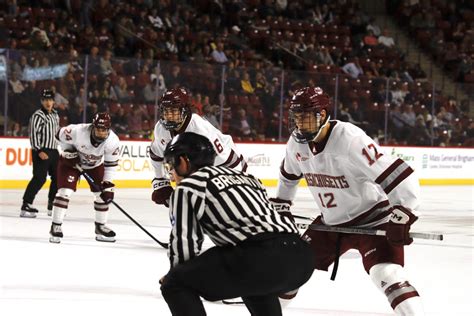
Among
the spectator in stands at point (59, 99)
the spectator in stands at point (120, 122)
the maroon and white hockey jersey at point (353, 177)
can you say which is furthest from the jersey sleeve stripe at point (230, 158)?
the spectator in stands at point (120, 122)

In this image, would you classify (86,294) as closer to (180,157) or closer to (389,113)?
(180,157)

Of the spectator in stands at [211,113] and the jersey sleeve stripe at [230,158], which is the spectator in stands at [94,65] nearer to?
the spectator in stands at [211,113]

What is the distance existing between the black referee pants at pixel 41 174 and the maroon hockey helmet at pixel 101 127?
2.10 meters

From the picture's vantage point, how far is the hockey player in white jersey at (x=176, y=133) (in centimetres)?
652

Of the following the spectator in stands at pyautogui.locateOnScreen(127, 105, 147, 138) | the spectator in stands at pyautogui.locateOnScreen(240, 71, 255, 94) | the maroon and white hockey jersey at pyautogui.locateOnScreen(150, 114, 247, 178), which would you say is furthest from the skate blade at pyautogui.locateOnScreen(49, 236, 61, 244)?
the spectator in stands at pyautogui.locateOnScreen(240, 71, 255, 94)

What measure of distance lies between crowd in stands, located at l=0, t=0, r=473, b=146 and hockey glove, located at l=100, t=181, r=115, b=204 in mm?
→ 5169

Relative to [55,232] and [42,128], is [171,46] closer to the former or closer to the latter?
[42,128]

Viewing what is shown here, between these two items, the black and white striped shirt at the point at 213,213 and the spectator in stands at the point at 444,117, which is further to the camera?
the spectator in stands at the point at 444,117

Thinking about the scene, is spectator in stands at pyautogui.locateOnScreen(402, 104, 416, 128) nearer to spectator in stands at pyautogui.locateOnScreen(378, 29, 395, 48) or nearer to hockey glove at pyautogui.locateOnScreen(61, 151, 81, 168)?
spectator in stands at pyautogui.locateOnScreen(378, 29, 395, 48)

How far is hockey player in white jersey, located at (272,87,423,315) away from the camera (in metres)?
3.99

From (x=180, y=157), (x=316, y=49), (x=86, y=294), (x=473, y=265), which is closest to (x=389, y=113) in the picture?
(x=316, y=49)

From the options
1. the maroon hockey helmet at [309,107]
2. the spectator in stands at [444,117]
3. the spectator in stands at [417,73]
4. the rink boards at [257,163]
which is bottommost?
the rink boards at [257,163]

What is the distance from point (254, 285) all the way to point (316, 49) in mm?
16898

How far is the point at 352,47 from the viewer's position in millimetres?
21203
